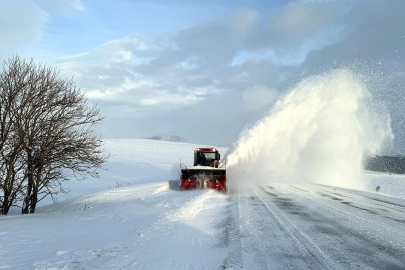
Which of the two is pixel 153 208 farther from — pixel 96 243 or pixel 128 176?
pixel 128 176

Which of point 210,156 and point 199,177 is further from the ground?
point 210,156

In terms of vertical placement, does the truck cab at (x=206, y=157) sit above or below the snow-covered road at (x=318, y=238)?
above

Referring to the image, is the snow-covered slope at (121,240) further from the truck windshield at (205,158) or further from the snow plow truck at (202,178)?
the truck windshield at (205,158)

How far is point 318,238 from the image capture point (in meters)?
5.66

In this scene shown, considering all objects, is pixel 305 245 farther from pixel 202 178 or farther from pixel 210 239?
pixel 202 178

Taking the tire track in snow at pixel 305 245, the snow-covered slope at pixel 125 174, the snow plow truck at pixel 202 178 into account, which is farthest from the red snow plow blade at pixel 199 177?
the snow-covered slope at pixel 125 174

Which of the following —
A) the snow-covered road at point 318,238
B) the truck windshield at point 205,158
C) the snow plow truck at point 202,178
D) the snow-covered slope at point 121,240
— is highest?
the truck windshield at point 205,158

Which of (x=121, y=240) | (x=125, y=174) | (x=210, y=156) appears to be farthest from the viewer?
(x=125, y=174)

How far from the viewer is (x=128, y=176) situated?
96.2ft

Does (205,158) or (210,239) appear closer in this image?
(210,239)

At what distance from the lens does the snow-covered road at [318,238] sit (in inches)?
170

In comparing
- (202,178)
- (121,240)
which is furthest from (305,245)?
(202,178)

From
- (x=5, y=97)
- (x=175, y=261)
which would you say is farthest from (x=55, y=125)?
(x=175, y=261)

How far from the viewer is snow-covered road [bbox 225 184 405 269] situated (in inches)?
170
